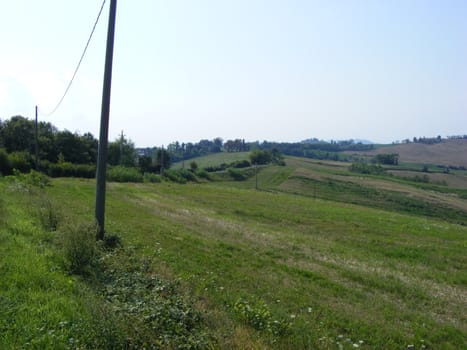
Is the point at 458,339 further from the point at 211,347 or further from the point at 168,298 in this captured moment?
the point at 168,298

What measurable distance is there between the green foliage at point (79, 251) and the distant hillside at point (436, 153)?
396 ft

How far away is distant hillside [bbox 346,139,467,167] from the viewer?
111812mm

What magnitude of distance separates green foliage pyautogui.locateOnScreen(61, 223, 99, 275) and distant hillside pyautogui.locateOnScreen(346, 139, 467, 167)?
396 ft

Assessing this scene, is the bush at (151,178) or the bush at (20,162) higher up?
the bush at (20,162)

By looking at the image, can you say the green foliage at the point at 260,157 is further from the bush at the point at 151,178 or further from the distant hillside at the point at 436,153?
the distant hillside at the point at 436,153

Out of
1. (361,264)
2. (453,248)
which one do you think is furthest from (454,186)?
(361,264)

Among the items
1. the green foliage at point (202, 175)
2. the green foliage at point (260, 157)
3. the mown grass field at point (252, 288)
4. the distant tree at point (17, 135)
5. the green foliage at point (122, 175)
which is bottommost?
the green foliage at point (202, 175)

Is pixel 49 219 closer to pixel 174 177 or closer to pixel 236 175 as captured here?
pixel 174 177

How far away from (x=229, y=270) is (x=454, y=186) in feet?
256

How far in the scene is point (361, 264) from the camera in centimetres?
975

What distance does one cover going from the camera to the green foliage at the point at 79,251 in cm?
631

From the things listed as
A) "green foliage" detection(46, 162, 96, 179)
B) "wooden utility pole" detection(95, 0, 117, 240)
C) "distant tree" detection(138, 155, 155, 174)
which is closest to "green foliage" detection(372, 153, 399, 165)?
"distant tree" detection(138, 155, 155, 174)

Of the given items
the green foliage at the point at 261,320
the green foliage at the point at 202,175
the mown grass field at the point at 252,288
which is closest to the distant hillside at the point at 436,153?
the green foliage at the point at 202,175

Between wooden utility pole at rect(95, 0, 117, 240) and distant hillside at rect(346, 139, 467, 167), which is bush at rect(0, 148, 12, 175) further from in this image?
distant hillside at rect(346, 139, 467, 167)
